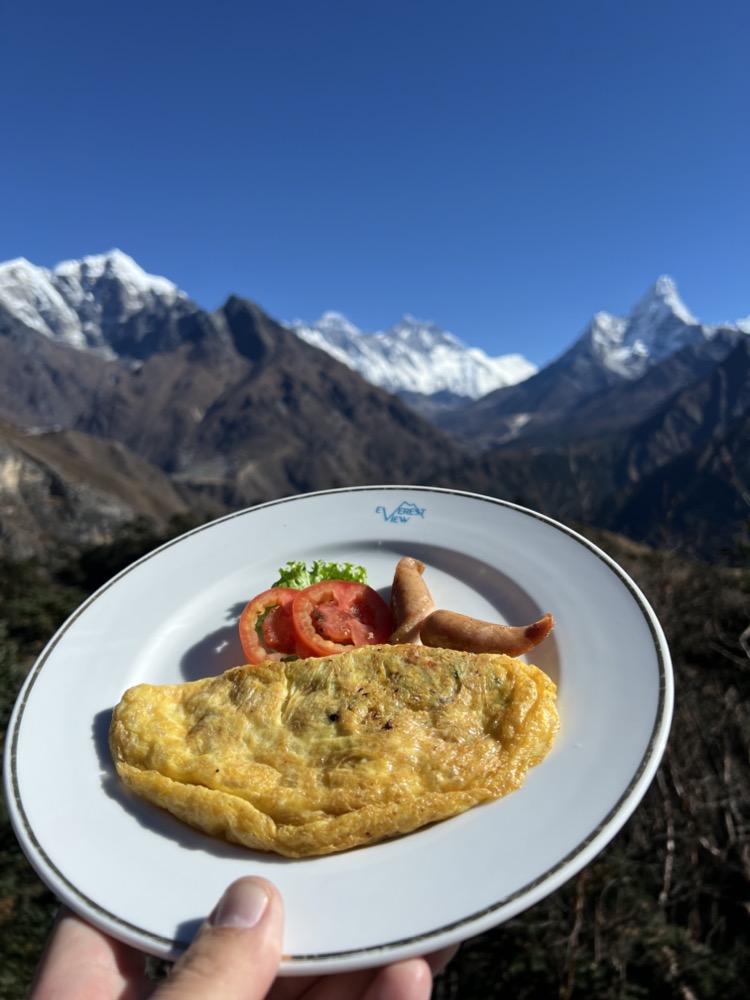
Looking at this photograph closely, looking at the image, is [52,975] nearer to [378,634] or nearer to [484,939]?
[378,634]

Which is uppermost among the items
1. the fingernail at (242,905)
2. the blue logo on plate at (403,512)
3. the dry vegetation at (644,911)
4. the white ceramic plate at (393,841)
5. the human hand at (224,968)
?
the blue logo on plate at (403,512)

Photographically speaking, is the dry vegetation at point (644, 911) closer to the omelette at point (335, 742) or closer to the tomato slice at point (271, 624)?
the omelette at point (335, 742)

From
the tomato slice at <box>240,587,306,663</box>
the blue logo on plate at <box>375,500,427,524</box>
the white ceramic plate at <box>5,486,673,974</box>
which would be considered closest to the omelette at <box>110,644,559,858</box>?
the white ceramic plate at <box>5,486,673,974</box>

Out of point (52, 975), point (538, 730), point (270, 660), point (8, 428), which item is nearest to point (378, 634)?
point (270, 660)

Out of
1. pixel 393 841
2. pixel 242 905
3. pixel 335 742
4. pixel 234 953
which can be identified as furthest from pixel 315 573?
pixel 234 953

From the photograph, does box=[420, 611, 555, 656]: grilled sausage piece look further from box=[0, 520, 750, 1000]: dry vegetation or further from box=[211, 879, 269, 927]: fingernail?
box=[0, 520, 750, 1000]: dry vegetation

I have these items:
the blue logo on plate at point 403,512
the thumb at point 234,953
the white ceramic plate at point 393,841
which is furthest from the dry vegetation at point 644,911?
the thumb at point 234,953

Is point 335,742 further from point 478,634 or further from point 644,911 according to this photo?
point 644,911
